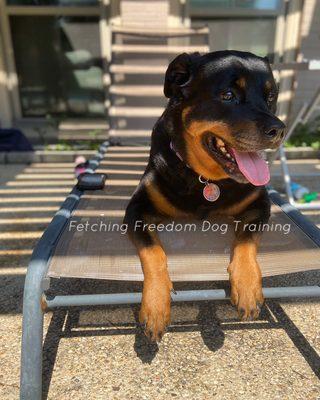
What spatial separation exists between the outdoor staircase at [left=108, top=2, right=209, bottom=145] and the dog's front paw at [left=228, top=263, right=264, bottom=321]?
311 cm

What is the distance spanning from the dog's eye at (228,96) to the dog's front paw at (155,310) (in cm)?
91

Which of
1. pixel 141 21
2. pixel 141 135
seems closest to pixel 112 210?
pixel 141 135

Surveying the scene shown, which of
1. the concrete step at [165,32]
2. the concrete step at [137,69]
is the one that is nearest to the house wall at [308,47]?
the concrete step at [165,32]

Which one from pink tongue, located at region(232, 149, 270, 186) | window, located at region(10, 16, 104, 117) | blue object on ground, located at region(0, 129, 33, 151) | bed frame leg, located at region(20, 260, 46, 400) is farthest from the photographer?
window, located at region(10, 16, 104, 117)

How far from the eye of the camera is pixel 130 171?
119 inches

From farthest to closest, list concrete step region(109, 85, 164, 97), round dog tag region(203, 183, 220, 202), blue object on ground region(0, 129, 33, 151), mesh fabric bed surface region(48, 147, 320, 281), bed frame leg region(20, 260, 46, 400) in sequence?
1. blue object on ground region(0, 129, 33, 151)
2. concrete step region(109, 85, 164, 97)
3. round dog tag region(203, 183, 220, 202)
4. mesh fabric bed surface region(48, 147, 320, 281)
5. bed frame leg region(20, 260, 46, 400)

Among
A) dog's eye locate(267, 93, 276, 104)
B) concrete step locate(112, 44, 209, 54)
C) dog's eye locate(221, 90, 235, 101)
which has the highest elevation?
concrete step locate(112, 44, 209, 54)

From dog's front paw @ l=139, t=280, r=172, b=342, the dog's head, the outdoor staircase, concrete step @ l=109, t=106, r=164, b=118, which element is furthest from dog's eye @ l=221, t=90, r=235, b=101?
concrete step @ l=109, t=106, r=164, b=118

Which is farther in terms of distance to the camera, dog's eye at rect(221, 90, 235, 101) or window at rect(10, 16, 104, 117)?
window at rect(10, 16, 104, 117)

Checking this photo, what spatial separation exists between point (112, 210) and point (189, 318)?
2.47 feet

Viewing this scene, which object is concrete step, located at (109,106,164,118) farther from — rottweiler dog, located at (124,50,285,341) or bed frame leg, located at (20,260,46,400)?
bed frame leg, located at (20,260,46,400)

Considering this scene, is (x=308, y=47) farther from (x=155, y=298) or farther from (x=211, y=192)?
(x=155, y=298)

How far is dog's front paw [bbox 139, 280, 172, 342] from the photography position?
4.71ft

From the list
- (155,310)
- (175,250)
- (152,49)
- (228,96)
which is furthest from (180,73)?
(152,49)
